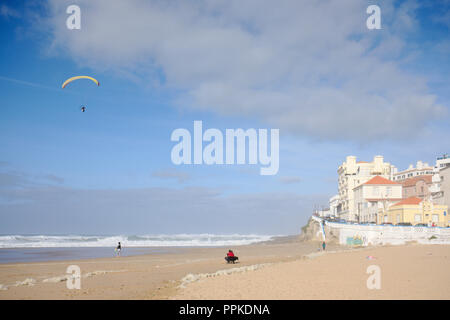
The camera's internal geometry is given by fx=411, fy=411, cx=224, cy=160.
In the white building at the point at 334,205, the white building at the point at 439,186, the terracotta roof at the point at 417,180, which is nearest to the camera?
the white building at the point at 439,186

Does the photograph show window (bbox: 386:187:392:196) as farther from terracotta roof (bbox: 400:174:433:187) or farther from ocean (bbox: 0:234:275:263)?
ocean (bbox: 0:234:275:263)

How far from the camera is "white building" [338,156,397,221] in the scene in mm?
84125

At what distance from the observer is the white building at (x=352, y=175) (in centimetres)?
8412

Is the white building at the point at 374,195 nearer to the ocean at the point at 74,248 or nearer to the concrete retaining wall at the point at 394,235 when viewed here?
the concrete retaining wall at the point at 394,235

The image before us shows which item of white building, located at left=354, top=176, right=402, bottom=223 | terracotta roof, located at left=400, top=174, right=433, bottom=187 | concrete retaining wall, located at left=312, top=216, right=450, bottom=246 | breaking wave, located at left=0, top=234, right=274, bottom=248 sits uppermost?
terracotta roof, located at left=400, top=174, right=433, bottom=187

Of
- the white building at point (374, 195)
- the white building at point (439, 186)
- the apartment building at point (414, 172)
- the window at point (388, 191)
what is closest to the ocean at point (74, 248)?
the white building at point (374, 195)

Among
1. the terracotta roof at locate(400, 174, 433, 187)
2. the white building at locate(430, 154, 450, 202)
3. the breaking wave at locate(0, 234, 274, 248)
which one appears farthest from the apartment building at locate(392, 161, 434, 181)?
the breaking wave at locate(0, 234, 274, 248)

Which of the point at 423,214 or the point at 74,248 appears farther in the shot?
the point at 74,248

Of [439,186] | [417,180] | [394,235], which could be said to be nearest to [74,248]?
[394,235]

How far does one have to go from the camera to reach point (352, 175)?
282 ft

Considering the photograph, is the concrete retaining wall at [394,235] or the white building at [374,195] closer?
the concrete retaining wall at [394,235]

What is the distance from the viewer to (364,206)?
7306 centimetres

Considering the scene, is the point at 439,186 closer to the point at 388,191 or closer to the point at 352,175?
the point at 388,191

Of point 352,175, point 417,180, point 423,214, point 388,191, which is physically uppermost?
point 352,175
